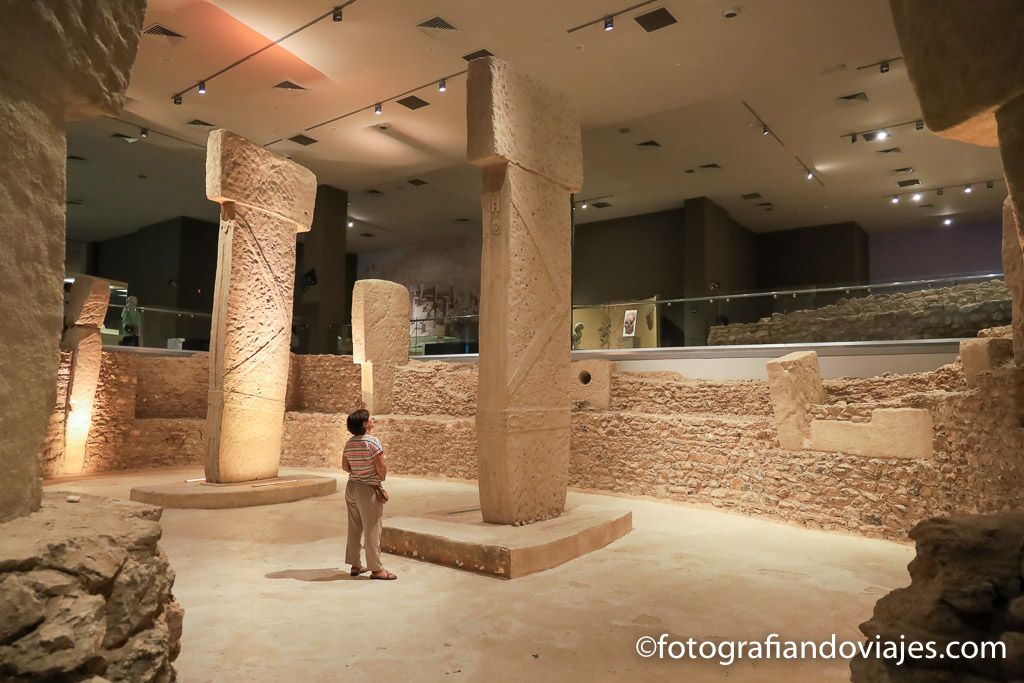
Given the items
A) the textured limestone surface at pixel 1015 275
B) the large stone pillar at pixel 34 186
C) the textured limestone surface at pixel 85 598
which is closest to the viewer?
the textured limestone surface at pixel 85 598

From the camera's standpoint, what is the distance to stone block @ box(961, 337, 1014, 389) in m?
→ 5.67

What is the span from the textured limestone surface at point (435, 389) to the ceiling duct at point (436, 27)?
16.5 feet

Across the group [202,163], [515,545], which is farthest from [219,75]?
[515,545]

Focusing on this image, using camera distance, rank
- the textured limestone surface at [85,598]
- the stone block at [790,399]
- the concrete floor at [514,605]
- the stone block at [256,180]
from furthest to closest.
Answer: the stone block at [256,180]
the stone block at [790,399]
the concrete floor at [514,605]
the textured limestone surface at [85,598]

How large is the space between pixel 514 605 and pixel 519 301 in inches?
97.0

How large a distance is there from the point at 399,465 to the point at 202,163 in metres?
8.42

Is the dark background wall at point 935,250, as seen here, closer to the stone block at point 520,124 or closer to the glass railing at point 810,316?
the glass railing at point 810,316

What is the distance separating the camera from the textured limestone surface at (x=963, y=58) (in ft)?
5.91

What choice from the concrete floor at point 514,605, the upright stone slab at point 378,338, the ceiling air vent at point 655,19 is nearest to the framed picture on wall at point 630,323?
the upright stone slab at point 378,338

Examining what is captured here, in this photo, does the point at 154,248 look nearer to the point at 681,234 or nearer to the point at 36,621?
the point at 681,234

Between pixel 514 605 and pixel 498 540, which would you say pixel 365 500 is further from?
pixel 514 605

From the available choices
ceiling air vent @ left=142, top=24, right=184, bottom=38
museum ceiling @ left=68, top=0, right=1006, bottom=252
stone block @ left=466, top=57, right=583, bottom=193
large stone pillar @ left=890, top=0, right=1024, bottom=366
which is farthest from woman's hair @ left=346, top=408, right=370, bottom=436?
ceiling air vent @ left=142, top=24, right=184, bottom=38

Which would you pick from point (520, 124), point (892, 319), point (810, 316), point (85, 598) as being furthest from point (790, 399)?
point (85, 598)

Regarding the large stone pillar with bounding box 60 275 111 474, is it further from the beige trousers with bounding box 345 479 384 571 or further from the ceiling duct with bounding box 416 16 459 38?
the beige trousers with bounding box 345 479 384 571
